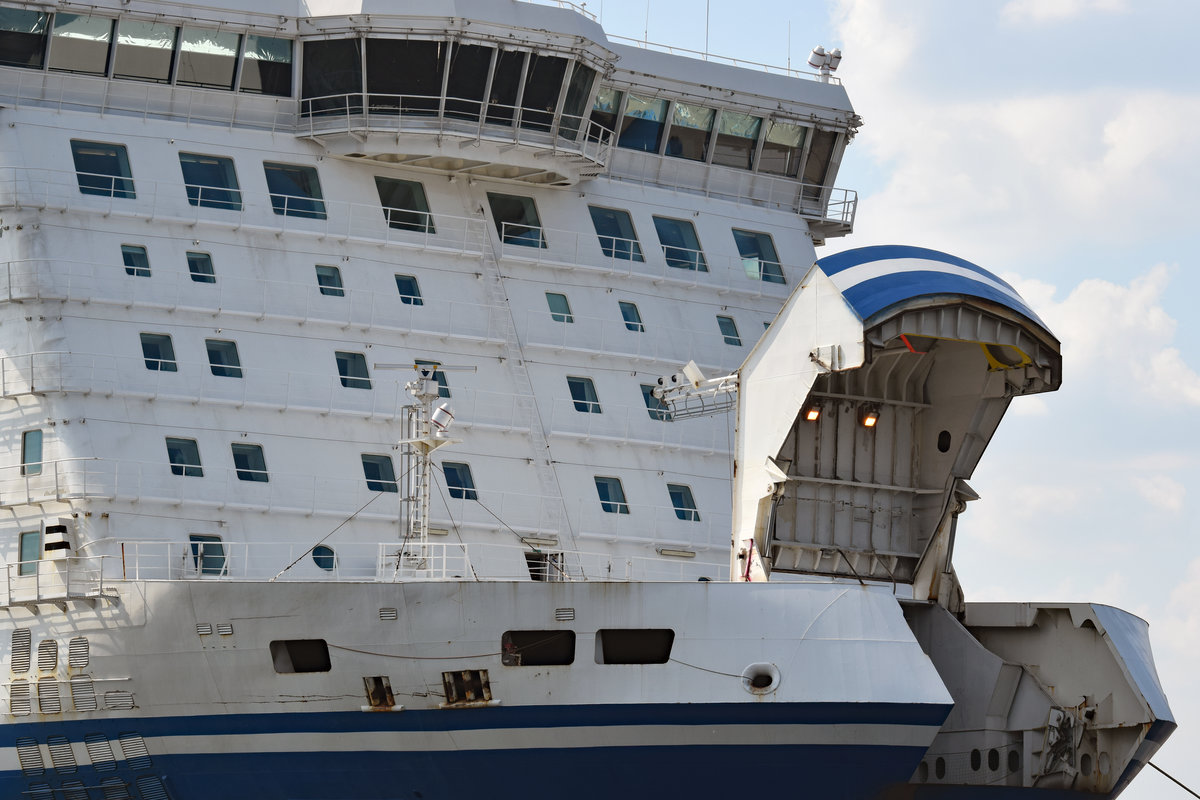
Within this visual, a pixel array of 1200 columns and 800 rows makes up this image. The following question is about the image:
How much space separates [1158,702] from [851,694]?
4394mm

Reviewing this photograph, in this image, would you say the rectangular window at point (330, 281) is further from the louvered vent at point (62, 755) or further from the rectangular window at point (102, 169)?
the louvered vent at point (62, 755)

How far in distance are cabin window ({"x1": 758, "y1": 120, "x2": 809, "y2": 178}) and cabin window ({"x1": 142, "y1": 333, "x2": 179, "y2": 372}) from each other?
36.9 feet

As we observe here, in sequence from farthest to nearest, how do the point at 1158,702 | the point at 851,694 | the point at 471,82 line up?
the point at 471,82 → the point at 1158,702 → the point at 851,694

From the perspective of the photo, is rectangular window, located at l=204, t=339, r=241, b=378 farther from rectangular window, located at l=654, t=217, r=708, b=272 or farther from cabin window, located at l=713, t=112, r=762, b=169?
cabin window, located at l=713, t=112, r=762, b=169

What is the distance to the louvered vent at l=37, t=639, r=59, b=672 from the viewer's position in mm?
24328

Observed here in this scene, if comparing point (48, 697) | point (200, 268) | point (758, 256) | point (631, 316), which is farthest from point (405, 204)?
point (48, 697)

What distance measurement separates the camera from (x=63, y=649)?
24.3 m

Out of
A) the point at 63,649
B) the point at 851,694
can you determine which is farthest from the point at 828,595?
the point at 63,649

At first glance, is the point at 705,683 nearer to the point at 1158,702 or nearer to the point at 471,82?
the point at 1158,702

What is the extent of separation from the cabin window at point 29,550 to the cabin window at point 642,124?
1190 cm

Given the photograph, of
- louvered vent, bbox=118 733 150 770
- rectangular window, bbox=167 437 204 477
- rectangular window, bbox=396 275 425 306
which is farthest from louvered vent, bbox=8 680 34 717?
rectangular window, bbox=396 275 425 306

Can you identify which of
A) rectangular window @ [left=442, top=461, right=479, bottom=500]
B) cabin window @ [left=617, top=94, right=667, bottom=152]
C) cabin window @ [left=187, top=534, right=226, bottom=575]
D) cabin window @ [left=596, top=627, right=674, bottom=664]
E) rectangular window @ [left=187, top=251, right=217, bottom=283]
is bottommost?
cabin window @ [left=596, top=627, right=674, bottom=664]

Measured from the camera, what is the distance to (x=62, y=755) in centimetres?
2453

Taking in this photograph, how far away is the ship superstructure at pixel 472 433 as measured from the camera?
22656 mm
